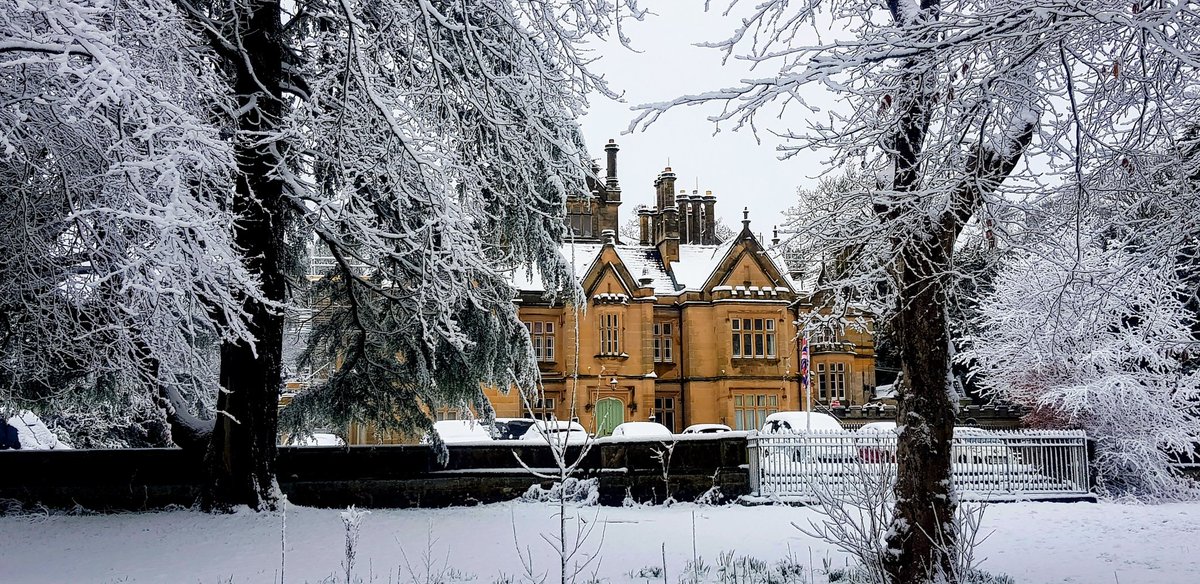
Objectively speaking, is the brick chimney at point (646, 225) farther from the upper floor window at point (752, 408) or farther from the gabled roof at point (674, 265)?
the upper floor window at point (752, 408)

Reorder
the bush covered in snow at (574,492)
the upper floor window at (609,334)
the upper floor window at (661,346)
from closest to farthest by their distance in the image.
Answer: the bush covered in snow at (574,492) < the upper floor window at (609,334) < the upper floor window at (661,346)

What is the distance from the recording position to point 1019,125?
6734 mm

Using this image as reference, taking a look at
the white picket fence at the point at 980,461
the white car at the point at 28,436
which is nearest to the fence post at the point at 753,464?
the white picket fence at the point at 980,461

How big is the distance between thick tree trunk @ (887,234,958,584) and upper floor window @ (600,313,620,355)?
3025cm

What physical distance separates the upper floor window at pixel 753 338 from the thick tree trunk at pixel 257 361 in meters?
28.8

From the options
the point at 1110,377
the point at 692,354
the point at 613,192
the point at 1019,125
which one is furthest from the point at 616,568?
the point at 613,192

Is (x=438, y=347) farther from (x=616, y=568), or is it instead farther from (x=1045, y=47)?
(x=1045, y=47)

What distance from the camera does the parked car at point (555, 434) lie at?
5.76 meters

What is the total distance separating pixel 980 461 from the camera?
17.5 meters

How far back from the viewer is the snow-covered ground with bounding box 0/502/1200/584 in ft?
30.6

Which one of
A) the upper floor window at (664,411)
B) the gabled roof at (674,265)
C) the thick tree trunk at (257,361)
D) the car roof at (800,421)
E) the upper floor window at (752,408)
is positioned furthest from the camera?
the upper floor window at (664,411)

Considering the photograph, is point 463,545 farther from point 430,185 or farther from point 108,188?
point 108,188

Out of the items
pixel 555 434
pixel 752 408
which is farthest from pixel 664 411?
pixel 555 434

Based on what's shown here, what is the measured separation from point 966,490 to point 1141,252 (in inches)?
403
